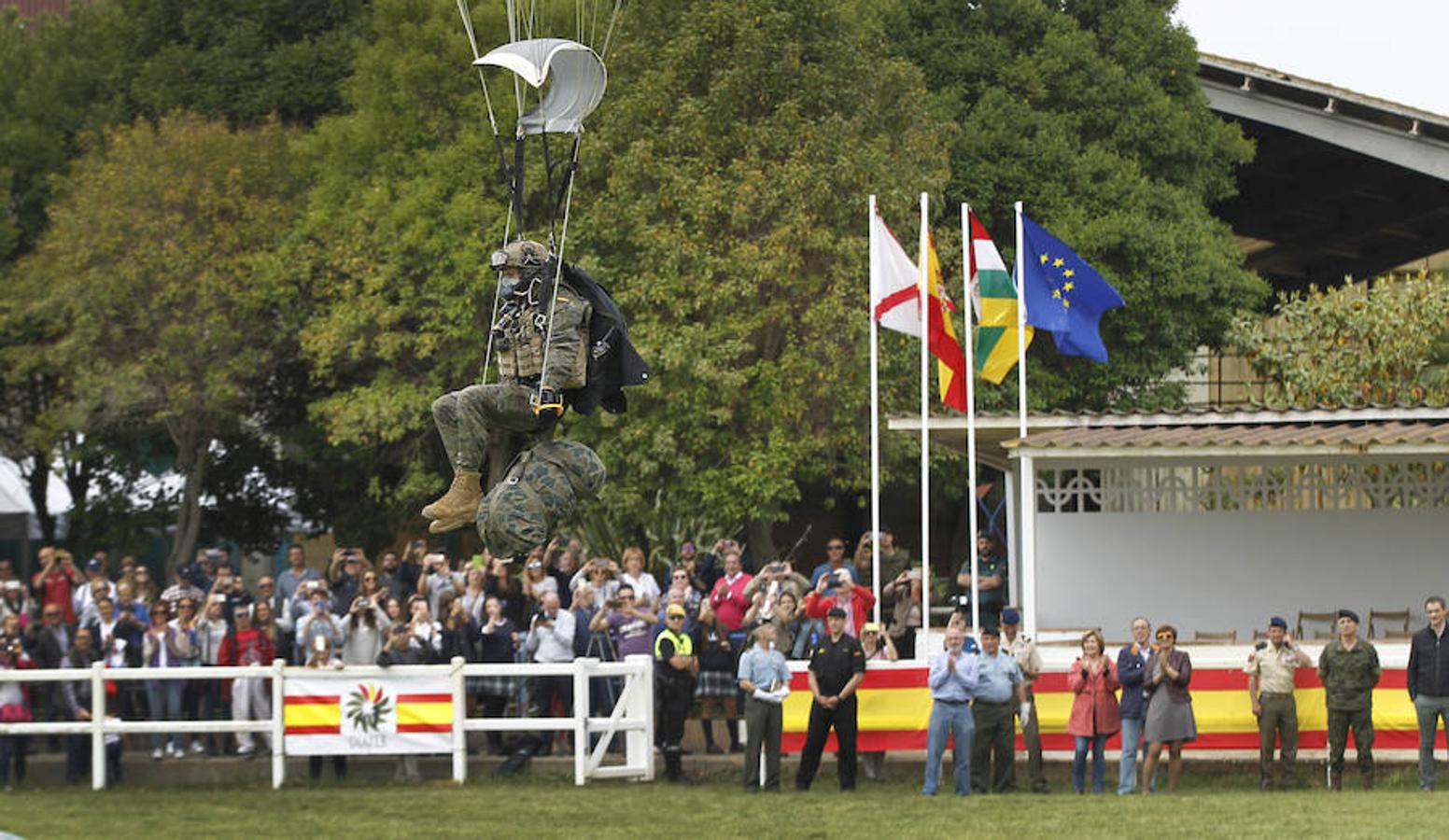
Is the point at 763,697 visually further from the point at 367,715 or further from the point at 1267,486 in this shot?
the point at 1267,486

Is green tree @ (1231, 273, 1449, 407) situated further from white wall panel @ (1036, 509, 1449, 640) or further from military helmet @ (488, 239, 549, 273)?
military helmet @ (488, 239, 549, 273)

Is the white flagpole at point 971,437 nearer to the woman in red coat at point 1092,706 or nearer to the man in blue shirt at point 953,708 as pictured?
the man in blue shirt at point 953,708

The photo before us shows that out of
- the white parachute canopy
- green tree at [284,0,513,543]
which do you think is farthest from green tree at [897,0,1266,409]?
the white parachute canopy

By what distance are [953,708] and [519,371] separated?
9556 millimetres

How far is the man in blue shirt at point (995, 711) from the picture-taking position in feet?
63.5

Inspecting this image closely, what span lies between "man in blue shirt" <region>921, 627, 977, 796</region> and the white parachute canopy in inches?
371

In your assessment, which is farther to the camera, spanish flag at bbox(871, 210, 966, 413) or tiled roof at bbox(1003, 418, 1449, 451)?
spanish flag at bbox(871, 210, 966, 413)

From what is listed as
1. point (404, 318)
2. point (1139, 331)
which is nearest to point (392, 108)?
point (404, 318)

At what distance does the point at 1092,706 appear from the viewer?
19.6m

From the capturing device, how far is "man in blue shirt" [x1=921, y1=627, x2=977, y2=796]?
63.5 ft

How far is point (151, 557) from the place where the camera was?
42250mm

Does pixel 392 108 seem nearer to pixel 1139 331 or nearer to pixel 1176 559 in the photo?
pixel 1139 331

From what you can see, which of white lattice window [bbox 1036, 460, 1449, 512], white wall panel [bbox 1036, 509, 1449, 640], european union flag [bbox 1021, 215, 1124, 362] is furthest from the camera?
white lattice window [bbox 1036, 460, 1449, 512]

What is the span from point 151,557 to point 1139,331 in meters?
18.9
